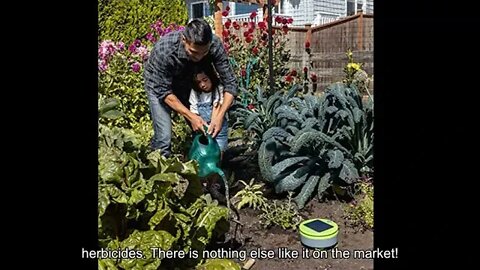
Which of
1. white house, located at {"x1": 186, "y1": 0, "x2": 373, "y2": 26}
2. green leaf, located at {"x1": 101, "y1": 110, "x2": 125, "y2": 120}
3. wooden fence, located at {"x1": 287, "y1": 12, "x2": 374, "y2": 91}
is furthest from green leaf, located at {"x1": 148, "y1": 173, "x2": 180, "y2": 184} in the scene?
white house, located at {"x1": 186, "y1": 0, "x2": 373, "y2": 26}

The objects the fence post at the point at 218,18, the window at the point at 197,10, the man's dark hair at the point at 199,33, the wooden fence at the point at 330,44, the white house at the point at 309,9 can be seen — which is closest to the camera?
the man's dark hair at the point at 199,33

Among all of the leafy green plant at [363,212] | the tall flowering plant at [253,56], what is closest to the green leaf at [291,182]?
the leafy green plant at [363,212]

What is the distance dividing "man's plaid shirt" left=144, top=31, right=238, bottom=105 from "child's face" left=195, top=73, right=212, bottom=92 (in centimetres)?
7

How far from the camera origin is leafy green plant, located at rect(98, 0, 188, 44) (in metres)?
8.05

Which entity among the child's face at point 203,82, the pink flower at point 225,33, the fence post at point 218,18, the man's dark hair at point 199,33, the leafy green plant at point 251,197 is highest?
the fence post at point 218,18

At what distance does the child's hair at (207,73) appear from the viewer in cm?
386

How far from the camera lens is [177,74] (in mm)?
3744

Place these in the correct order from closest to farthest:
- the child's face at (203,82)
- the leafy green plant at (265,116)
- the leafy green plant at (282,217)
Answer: the leafy green plant at (282,217) → the child's face at (203,82) → the leafy green plant at (265,116)

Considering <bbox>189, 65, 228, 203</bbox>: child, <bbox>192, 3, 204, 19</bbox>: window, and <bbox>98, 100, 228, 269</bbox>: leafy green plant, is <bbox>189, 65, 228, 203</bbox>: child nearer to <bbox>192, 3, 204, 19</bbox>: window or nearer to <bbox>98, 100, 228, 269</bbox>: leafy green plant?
<bbox>98, 100, 228, 269</bbox>: leafy green plant

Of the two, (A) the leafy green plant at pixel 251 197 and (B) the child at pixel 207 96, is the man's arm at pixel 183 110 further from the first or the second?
(A) the leafy green plant at pixel 251 197

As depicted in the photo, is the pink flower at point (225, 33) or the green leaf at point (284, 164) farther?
the pink flower at point (225, 33)

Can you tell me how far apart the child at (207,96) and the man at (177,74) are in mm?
75
